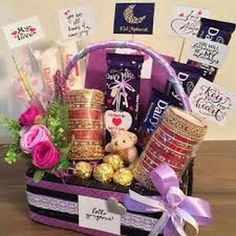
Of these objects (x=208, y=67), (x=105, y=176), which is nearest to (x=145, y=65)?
(x=208, y=67)

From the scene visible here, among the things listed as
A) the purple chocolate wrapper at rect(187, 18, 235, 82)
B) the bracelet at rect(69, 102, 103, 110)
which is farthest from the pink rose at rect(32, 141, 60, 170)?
the purple chocolate wrapper at rect(187, 18, 235, 82)

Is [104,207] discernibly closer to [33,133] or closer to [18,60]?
[33,133]

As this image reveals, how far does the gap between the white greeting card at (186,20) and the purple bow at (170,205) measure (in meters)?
Result: 0.31

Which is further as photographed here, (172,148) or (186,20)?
(186,20)

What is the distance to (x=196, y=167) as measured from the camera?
1162 mm

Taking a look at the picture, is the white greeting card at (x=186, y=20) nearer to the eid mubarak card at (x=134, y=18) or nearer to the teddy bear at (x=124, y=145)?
the eid mubarak card at (x=134, y=18)

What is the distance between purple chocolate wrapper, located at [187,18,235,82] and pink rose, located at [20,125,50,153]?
315 mm

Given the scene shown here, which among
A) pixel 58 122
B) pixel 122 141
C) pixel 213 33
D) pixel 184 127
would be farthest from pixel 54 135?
pixel 213 33

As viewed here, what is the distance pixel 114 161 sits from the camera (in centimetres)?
89

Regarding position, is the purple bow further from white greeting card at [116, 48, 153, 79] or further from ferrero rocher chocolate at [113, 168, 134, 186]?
white greeting card at [116, 48, 153, 79]

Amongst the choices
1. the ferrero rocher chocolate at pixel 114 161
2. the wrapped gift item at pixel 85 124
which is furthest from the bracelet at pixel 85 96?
the ferrero rocher chocolate at pixel 114 161

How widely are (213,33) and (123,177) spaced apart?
0.32 m

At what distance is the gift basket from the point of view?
31.8 inches

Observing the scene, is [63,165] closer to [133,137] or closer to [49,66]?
[133,137]
